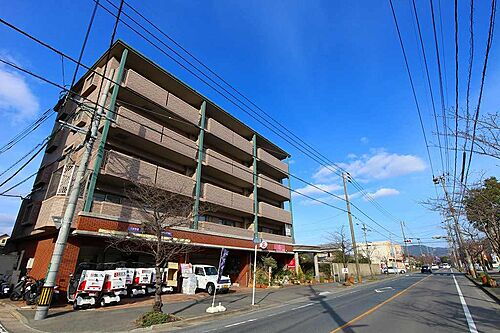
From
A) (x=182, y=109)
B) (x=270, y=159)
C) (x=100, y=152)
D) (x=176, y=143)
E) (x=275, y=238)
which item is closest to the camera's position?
(x=100, y=152)

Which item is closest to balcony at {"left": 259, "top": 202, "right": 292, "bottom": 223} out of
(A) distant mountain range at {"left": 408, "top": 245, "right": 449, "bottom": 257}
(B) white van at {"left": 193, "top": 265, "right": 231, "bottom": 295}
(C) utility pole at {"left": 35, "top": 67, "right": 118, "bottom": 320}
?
(B) white van at {"left": 193, "top": 265, "right": 231, "bottom": 295}

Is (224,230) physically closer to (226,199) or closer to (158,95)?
(226,199)

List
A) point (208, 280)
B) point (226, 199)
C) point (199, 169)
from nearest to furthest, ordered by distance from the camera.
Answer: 1. point (208, 280)
2. point (199, 169)
3. point (226, 199)

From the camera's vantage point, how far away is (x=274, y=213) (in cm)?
3088

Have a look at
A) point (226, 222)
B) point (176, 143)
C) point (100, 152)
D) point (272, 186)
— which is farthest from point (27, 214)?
point (272, 186)

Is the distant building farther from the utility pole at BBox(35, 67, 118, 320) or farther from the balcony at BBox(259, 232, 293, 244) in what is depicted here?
the balcony at BBox(259, 232, 293, 244)

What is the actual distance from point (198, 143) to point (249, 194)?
366 inches

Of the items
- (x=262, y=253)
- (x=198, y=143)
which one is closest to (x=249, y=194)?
(x=262, y=253)

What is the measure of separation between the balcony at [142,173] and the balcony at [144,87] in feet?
16.8

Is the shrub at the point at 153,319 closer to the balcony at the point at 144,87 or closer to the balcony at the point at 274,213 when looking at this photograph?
the balcony at the point at 144,87

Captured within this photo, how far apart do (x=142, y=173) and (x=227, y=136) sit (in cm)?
1090

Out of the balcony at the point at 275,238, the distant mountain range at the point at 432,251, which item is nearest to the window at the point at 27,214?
the balcony at the point at 275,238

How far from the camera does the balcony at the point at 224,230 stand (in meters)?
22.1

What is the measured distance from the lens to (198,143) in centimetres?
2389
